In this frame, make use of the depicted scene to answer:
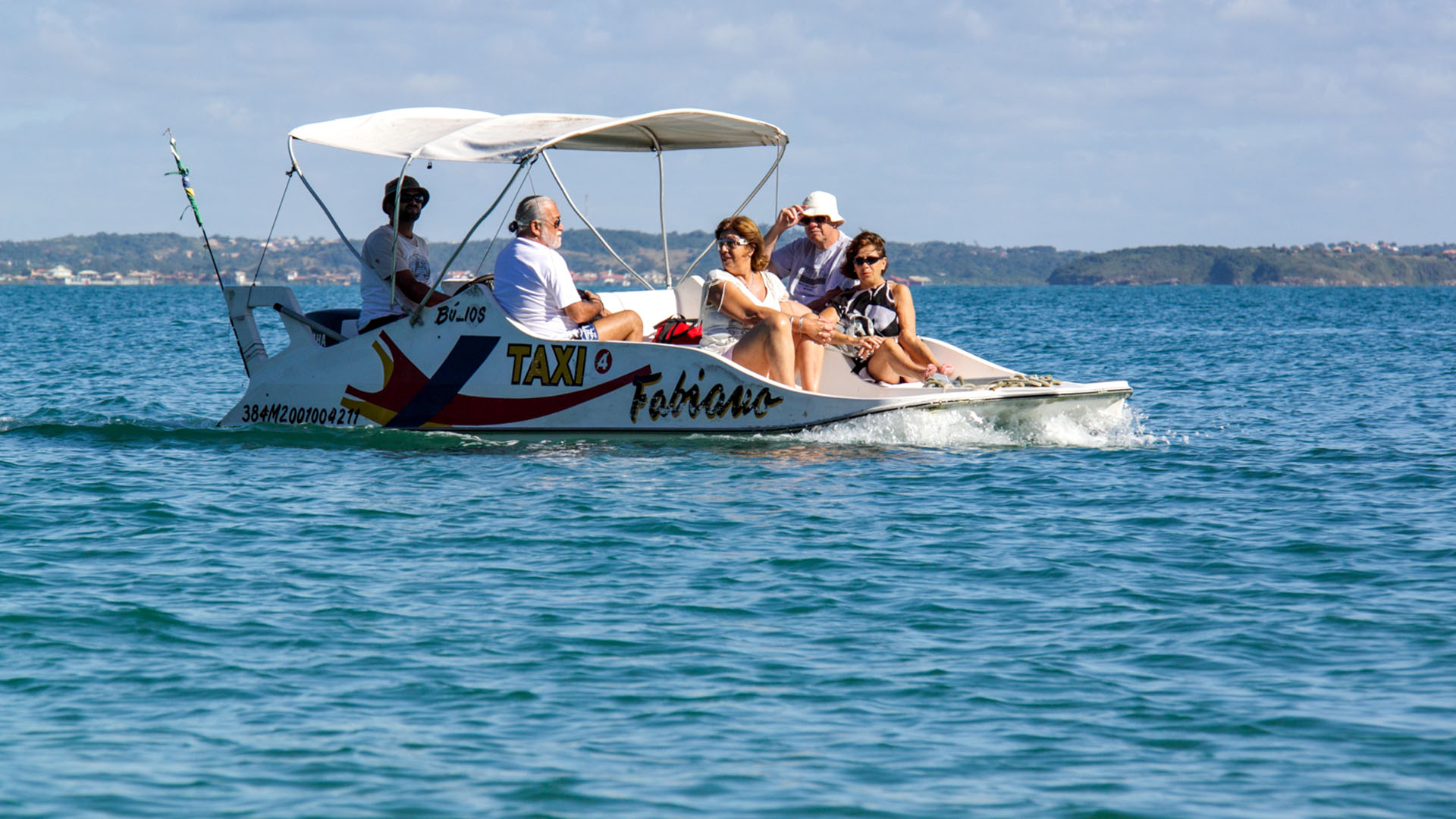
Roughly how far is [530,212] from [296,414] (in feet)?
10.1

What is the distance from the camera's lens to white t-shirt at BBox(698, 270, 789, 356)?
1059 centimetres

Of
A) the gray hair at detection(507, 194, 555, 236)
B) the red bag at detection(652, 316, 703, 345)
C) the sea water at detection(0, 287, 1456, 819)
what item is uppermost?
the gray hair at detection(507, 194, 555, 236)

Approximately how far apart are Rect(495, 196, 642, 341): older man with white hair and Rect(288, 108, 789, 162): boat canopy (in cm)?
53

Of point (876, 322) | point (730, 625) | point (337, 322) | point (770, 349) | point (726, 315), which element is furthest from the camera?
point (337, 322)

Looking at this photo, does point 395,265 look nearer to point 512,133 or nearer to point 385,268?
point 385,268

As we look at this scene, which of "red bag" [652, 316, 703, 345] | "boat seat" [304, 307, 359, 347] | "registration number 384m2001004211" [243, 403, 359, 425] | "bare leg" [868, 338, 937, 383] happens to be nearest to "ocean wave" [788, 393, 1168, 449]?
"bare leg" [868, 338, 937, 383]

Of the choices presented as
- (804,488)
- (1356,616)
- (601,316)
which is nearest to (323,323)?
(601,316)

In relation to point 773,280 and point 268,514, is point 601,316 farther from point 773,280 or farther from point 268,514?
point 268,514

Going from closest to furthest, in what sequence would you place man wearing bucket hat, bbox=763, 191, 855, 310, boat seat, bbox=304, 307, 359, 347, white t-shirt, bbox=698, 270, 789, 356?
white t-shirt, bbox=698, 270, 789, 356 < man wearing bucket hat, bbox=763, 191, 855, 310 < boat seat, bbox=304, 307, 359, 347

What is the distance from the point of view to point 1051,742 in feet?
15.6

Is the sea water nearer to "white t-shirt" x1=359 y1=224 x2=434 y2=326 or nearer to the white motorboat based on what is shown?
the white motorboat

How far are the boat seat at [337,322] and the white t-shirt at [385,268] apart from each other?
27 cm

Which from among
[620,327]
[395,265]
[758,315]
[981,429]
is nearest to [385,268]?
[395,265]

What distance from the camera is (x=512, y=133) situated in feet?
37.0
